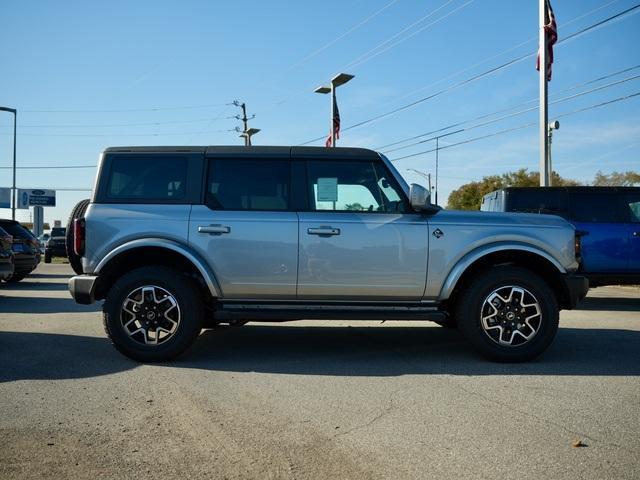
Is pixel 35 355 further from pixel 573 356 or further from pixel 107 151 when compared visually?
pixel 573 356

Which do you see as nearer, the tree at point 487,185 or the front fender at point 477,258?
the front fender at point 477,258

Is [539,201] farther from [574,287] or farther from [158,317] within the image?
[158,317]

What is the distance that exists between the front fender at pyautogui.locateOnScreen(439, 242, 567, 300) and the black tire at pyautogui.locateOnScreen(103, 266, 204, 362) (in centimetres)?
246

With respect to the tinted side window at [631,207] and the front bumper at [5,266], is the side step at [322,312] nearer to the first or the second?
the tinted side window at [631,207]

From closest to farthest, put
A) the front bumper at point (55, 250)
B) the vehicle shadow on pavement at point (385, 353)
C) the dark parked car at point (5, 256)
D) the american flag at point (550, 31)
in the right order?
the vehicle shadow on pavement at point (385, 353) < the dark parked car at point (5, 256) < the american flag at point (550, 31) < the front bumper at point (55, 250)

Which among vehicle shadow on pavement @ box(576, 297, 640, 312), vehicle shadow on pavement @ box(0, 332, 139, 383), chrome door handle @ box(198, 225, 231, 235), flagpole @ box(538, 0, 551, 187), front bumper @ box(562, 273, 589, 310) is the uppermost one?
flagpole @ box(538, 0, 551, 187)

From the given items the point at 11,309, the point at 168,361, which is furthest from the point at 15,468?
the point at 11,309

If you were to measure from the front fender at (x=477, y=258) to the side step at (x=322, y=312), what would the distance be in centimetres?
25

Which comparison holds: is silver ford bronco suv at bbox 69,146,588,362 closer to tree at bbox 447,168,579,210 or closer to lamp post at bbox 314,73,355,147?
lamp post at bbox 314,73,355,147

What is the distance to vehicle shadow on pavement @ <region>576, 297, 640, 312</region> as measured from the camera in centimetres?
1045

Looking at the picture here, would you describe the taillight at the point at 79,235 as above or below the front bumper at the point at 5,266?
above

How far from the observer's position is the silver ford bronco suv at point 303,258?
5.77m

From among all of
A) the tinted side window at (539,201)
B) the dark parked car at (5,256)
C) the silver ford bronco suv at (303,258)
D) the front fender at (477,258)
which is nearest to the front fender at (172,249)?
the silver ford bronco suv at (303,258)

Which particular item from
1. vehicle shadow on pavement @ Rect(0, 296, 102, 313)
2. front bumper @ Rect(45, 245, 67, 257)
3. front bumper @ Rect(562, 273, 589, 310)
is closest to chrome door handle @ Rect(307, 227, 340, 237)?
front bumper @ Rect(562, 273, 589, 310)
